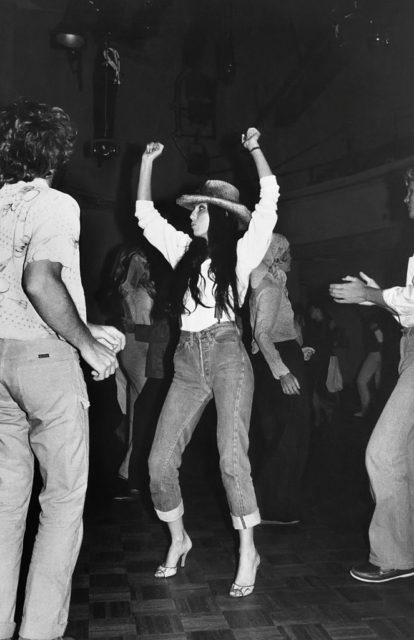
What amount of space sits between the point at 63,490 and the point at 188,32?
734cm

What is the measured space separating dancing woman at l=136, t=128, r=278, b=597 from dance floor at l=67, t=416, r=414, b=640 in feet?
0.45

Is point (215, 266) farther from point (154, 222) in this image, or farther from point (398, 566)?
point (398, 566)

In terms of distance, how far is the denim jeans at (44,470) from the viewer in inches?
66.0

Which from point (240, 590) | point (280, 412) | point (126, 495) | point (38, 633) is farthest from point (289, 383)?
point (38, 633)

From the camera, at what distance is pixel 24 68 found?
695 cm

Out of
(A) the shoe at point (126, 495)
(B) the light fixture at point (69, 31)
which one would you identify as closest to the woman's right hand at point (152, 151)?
(A) the shoe at point (126, 495)

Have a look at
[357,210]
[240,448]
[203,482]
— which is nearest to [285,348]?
[240,448]

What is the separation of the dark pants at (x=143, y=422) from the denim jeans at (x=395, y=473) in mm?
1544

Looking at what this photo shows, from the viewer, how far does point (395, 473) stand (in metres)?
2.39

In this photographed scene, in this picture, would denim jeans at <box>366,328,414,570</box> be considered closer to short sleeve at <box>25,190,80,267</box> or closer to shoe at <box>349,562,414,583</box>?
shoe at <box>349,562,414,583</box>

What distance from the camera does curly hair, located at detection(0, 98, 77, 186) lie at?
1.75 m

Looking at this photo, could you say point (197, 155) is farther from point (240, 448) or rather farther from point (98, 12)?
point (240, 448)

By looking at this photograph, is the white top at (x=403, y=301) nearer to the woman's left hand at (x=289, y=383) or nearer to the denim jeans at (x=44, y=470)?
the woman's left hand at (x=289, y=383)

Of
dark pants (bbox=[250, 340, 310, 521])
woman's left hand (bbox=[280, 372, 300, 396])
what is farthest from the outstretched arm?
dark pants (bbox=[250, 340, 310, 521])
